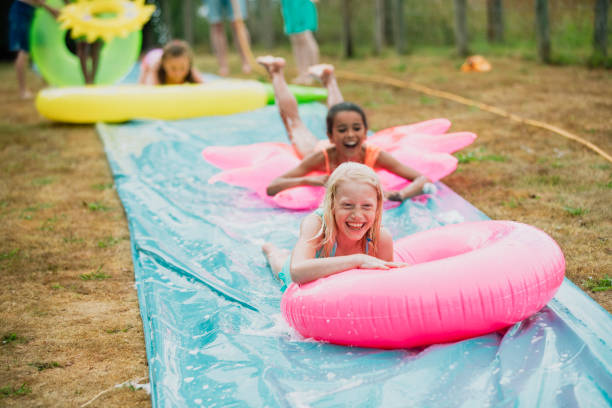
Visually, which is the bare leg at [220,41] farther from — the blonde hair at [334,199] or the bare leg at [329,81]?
the blonde hair at [334,199]

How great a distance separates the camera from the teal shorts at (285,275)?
2.47 m

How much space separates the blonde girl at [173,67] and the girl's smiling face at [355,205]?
4505mm

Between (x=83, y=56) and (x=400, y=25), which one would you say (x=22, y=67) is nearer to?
(x=83, y=56)

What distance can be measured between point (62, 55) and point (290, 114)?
4151mm

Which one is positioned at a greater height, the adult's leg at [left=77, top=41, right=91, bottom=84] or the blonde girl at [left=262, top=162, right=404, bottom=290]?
the adult's leg at [left=77, top=41, right=91, bottom=84]

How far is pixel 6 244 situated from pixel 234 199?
1309mm

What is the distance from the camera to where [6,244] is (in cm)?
322

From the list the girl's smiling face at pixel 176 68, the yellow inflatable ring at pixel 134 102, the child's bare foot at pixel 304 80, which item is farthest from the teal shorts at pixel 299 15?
the girl's smiling face at pixel 176 68

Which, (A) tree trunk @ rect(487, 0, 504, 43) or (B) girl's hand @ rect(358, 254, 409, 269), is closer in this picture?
(B) girl's hand @ rect(358, 254, 409, 269)

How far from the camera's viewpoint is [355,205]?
2.22 meters

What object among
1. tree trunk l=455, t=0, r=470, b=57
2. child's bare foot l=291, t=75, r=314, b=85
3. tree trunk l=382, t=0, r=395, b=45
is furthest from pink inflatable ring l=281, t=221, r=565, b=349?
tree trunk l=382, t=0, r=395, b=45

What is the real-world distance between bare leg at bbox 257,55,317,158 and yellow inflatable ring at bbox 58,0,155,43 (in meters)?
2.59

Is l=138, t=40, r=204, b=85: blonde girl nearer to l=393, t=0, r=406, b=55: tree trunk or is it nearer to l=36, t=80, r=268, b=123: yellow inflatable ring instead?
l=36, t=80, r=268, b=123: yellow inflatable ring

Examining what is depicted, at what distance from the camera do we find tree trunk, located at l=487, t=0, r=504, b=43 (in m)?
10.2
